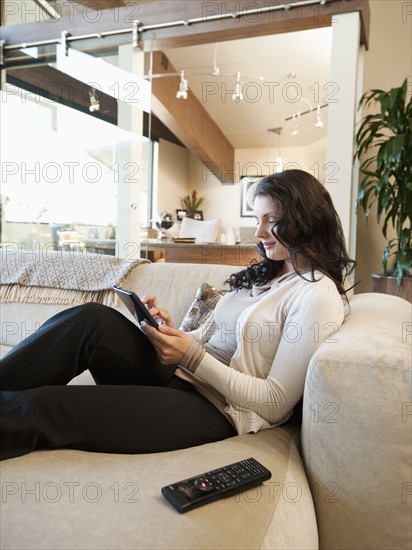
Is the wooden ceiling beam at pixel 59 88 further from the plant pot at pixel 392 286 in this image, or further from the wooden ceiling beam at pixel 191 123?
the plant pot at pixel 392 286

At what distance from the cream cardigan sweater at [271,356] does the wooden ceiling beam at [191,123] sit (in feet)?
13.8

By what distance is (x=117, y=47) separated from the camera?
3.60m

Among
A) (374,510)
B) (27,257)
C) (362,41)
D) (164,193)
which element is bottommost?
(374,510)

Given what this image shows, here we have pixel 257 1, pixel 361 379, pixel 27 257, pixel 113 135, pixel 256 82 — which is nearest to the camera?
pixel 361 379

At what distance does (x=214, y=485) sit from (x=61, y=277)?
1.32 m

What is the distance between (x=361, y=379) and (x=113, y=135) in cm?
339

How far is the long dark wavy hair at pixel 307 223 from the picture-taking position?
1160mm

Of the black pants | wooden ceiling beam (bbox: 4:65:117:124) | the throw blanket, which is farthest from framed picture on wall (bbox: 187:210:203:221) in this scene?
the black pants

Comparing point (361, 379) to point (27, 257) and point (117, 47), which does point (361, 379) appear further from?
point (117, 47)

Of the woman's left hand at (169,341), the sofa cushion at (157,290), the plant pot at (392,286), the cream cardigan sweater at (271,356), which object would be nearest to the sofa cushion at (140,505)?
the cream cardigan sweater at (271,356)

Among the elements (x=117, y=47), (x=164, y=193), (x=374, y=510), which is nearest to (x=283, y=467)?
(x=374, y=510)

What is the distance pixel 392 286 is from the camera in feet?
8.82

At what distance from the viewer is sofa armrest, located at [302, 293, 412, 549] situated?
0.83m

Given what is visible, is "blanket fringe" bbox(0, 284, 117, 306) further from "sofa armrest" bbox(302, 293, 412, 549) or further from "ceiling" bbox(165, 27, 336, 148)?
"ceiling" bbox(165, 27, 336, 148)
